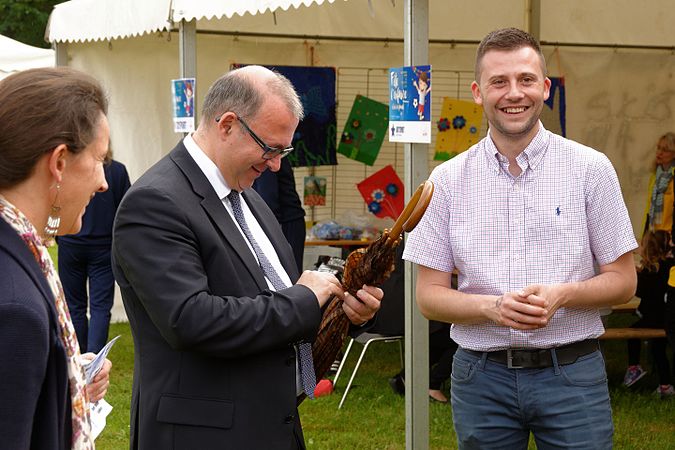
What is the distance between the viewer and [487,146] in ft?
9.86

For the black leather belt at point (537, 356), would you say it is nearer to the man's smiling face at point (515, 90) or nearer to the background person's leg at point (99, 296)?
the man's smiling face at point (515, 90)

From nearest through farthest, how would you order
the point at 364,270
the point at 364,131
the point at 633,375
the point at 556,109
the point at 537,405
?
the point at 364,270 < the point at 537,405 < the point at 633,375 < the point at 556,109 < the point at 364,131

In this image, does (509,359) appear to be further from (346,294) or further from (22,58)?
(22,58)

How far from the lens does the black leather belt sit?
9.38 ft

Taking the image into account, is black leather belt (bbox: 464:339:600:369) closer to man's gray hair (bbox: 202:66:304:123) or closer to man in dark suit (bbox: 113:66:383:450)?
man in dark suit (bbox: 113:66:383:450)

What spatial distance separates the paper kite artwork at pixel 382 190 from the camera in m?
9.46

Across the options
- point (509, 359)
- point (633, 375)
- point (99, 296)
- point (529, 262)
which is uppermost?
point (529, 262)

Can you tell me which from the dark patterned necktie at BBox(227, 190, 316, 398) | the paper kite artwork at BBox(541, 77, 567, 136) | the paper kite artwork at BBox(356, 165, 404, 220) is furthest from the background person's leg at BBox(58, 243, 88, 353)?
the dark patterned necktie at BBox(227, 190, 316, 398)

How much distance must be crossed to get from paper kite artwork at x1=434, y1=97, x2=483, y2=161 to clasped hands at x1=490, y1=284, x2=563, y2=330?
259 inches

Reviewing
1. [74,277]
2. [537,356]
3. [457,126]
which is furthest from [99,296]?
[537,356]

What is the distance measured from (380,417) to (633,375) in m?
2.04

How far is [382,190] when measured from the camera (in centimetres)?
950

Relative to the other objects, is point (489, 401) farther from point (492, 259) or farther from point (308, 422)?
point (308, 422)

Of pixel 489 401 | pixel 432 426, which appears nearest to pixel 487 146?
pixel 489 401
